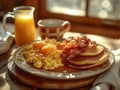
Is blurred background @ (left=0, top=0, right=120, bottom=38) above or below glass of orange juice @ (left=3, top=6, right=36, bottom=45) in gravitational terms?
below

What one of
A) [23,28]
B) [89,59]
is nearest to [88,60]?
[89,59]

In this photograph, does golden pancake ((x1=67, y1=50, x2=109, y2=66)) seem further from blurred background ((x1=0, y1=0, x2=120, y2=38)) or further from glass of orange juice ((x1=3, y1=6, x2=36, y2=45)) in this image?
blurred background ((x1=0, y1=0, x2=120, y2=38))

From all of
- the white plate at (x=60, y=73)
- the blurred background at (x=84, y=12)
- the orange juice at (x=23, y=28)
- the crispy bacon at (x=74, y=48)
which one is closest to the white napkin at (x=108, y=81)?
the white plate at (x=60, y=73)

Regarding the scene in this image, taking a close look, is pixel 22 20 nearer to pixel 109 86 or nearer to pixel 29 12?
pixel 29 12

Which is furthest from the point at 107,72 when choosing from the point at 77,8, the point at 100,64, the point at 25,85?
the point at 77,8

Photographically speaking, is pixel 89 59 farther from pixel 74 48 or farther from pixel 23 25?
pixel 23 25

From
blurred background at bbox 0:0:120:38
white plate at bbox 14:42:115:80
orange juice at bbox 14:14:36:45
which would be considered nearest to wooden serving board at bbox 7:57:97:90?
white plate at bbox 14:42:115:80

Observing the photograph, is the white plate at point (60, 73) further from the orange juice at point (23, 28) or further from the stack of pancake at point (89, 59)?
the orange juice at point (23, 28)
